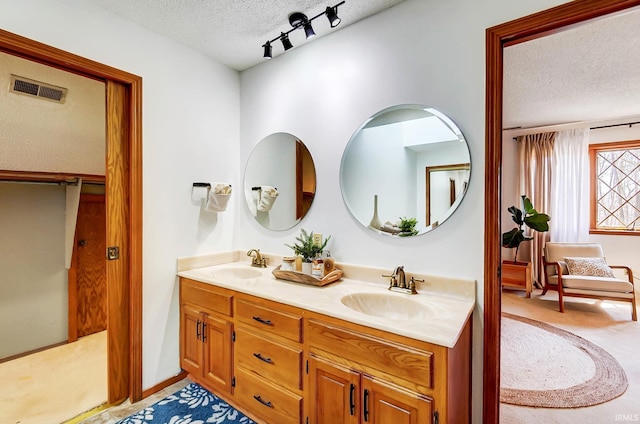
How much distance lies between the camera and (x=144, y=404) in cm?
187

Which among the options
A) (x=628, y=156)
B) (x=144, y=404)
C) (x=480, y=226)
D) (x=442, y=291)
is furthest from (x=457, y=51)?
(x=628, y=156)

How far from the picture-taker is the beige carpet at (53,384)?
1.76 metres

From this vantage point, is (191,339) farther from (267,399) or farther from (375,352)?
(375,352)

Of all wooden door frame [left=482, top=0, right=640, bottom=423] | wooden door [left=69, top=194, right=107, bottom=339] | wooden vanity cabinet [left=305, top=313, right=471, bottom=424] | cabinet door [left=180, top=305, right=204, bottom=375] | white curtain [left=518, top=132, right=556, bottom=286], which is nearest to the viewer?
wooden vanity cabinet [left=305, top=313, right=471, bottom=424]

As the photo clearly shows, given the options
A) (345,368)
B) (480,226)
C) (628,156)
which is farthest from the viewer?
(628,156)

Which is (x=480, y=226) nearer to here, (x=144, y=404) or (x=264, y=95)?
(x=264, y=95)

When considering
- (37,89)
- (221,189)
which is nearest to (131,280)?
(221,189)

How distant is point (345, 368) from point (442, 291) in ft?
2.26

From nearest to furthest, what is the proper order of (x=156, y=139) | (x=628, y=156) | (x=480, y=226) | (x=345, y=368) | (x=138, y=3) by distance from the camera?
(x=345, y=368) < (x=480, y=226) < (x=138, y=3) < (x=156, y=139) < (x=628, y=156)

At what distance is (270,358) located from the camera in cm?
158

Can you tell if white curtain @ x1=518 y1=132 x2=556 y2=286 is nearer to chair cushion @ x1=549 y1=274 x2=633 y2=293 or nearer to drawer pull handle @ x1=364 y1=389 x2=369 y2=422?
chair cushion @ x1=549 y1=274 x2=633 y2=293

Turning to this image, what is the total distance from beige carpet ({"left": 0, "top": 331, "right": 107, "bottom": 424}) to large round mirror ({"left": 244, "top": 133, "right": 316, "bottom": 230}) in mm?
1672

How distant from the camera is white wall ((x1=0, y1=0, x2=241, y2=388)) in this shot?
1.75 meters

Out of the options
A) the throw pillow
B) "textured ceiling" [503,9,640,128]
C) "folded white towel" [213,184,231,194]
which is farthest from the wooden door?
the throw pillow
